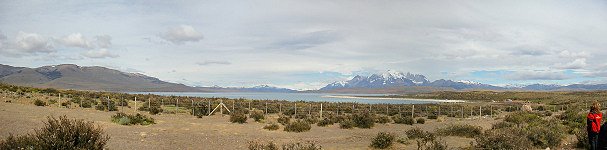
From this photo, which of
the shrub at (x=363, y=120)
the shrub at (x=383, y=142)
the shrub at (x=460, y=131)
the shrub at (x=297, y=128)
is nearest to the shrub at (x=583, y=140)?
the shrub at (x=460, y=131)

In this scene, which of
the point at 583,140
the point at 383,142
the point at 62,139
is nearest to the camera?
the point at 62,139

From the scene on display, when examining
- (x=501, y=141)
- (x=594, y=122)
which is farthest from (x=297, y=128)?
(x=594, y=122)

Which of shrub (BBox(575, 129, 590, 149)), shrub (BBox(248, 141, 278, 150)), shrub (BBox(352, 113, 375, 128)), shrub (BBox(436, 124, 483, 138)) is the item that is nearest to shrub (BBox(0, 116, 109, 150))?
shrub (BBox(248, 141, 278, 150))

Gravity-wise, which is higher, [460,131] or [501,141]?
[501,141]

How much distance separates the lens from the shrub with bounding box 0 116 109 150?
30.9ft

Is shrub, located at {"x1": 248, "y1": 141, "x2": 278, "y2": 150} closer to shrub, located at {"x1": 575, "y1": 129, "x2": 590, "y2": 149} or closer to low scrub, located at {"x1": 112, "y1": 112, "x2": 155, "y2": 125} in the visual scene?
shrub, located at {"x1": 575, "y1": 129, "x2": 590, "y2": 149}

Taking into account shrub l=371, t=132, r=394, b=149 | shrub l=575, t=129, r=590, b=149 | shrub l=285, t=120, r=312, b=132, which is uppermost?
shrub l=575, t=129, r=590, b=149

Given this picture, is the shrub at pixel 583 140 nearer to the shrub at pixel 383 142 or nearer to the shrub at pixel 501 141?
the shrub at pixel 501 141

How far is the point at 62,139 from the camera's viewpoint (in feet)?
31.6

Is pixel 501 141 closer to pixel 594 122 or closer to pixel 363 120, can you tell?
pixel 594 122

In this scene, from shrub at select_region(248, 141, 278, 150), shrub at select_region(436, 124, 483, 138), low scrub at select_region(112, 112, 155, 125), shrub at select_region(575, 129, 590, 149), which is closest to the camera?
shrub at select_region(248, 141, 278, 150)

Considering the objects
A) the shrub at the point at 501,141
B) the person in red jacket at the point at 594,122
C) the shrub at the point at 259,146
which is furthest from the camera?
the shrub at the point at 501,141

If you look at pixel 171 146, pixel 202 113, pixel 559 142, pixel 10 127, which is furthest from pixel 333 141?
pixel 202 113

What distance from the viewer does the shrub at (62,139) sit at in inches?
370
